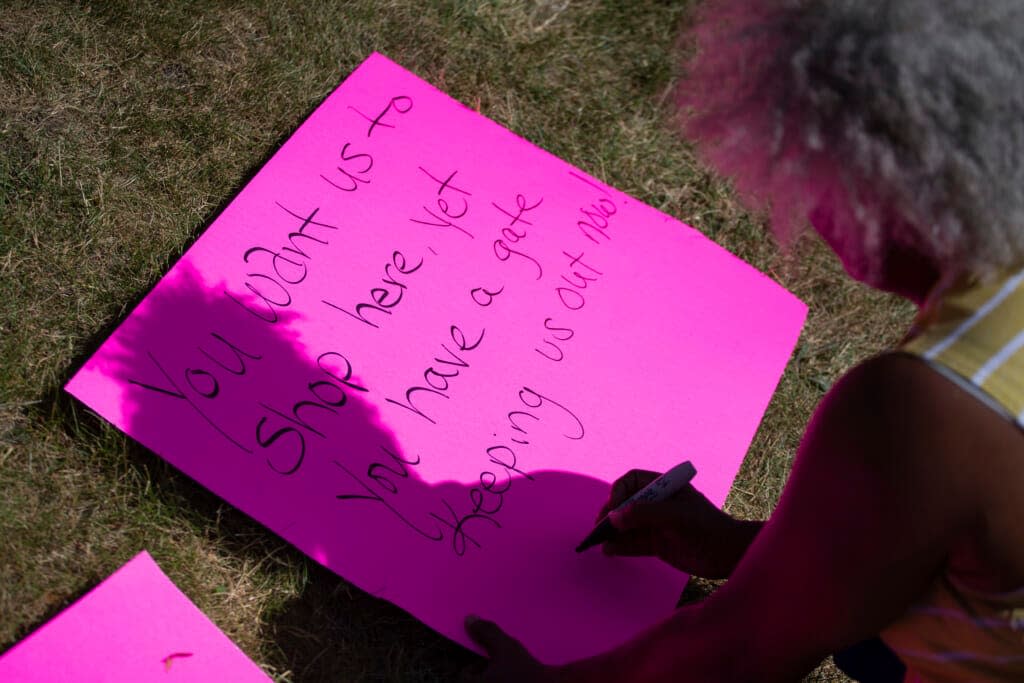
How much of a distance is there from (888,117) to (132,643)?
76 centimetres

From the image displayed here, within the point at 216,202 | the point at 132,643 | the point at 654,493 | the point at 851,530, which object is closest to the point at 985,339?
the point at 851,530

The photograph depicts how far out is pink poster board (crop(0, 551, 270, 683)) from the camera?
0.83 m

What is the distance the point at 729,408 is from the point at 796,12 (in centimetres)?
65

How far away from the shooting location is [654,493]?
0.97 metres

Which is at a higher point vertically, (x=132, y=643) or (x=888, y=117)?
(x=888, y=117)

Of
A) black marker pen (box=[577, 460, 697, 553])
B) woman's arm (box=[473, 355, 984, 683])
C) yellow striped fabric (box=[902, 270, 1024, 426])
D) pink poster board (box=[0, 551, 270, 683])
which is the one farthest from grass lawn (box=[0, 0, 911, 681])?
yellow striped fabric (box=[902, 270, 1024, 426])

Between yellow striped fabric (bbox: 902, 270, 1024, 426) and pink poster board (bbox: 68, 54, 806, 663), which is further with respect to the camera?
pink poster board (bbox: 68, 54, 806, 663)

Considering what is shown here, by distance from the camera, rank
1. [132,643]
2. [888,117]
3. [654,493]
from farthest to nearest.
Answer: [654,493], [132,643], [888,117]

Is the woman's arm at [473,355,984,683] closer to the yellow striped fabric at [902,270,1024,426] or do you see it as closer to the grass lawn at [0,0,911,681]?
the yellow striped fabric at [902,270,1024,426]

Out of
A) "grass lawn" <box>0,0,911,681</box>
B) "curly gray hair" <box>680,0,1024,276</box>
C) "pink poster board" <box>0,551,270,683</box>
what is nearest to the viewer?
"curly gray hair" <box>680,0,1024,276</box>

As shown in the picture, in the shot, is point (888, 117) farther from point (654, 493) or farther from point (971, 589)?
point (654, 493)

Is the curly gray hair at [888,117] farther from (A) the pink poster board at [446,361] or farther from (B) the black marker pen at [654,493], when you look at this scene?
(A) the pink poster board at [446,361]

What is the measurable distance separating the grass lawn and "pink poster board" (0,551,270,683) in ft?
0.11

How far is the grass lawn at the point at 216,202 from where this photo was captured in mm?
936
